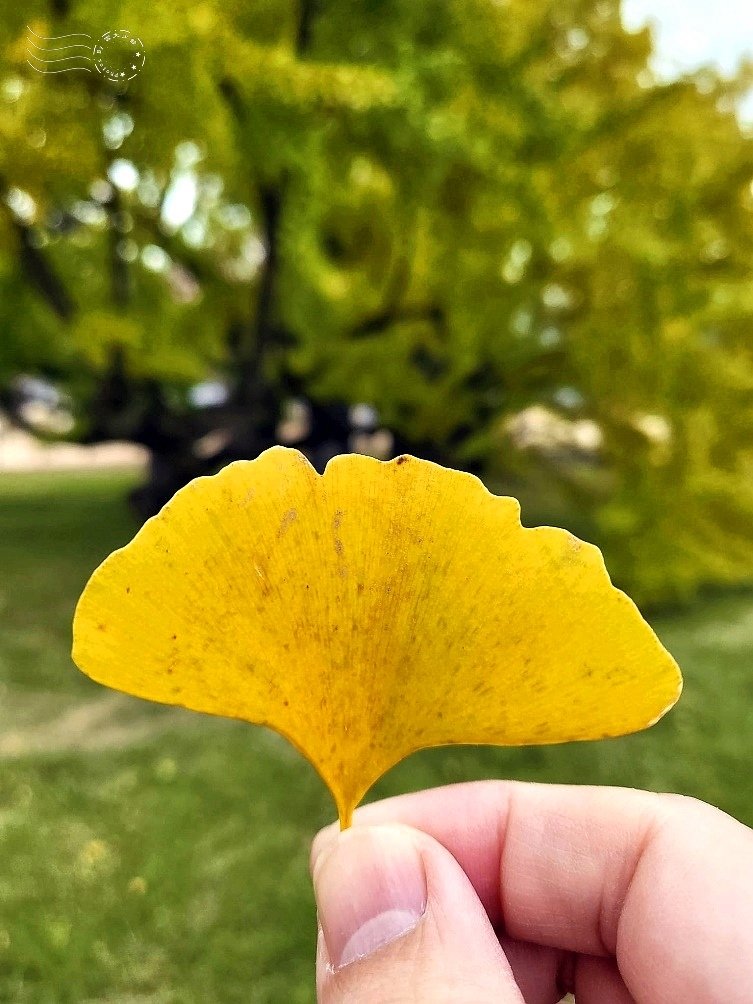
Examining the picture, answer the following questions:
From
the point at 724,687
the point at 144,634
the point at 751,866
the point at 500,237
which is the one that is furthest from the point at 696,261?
the point at 144,634

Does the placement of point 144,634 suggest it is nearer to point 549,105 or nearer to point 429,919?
point 429,919

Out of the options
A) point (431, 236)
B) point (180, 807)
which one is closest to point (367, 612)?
point (180, 807)

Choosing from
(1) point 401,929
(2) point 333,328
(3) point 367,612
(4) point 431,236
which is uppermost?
(3) point 367,612

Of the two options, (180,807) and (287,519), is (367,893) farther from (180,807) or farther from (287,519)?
(180,807)

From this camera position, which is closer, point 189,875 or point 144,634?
point 144,634

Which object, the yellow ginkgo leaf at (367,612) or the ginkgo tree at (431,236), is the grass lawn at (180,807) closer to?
the ginkgo tree at (431,236)

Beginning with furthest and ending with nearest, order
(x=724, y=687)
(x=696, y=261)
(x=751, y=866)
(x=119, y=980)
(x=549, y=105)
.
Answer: (x=724, y=687) → (x=696, y=261) → (x=549, y=105) → (x=119, y=980) → (x=751, y=866)

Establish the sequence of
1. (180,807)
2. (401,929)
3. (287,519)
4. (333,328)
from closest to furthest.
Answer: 1. (287,519)
2. (401,929)
3. (180,807)
4. (333,328)
